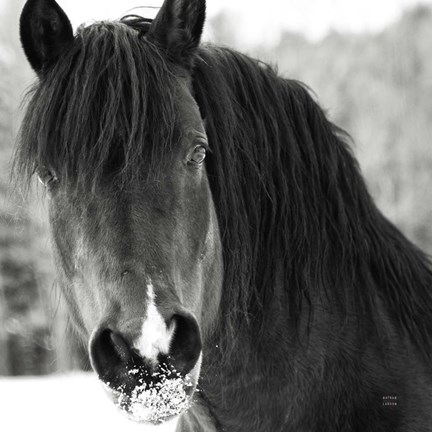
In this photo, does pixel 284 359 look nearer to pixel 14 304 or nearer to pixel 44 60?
pixel 44 60

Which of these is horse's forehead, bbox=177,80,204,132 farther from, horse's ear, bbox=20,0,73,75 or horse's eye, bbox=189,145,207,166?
horse's ear, bbox=20,0,73,75

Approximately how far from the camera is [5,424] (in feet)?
26.4

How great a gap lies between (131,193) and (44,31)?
0.88 metres

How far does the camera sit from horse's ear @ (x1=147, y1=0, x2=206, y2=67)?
293cm

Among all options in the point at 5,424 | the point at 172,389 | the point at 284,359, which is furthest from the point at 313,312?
the point at 5,424

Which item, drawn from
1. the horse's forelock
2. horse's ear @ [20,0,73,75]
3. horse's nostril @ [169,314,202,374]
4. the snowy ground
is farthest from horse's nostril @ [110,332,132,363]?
the snowy ground

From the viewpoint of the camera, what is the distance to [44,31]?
112 inches

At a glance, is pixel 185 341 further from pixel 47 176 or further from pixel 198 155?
pixel 47 176

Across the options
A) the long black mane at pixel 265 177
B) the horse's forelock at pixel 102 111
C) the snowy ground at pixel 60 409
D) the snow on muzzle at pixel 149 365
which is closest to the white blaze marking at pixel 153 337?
the snow on muzzle at pixel 149 365

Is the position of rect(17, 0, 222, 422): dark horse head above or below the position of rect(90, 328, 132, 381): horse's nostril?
above

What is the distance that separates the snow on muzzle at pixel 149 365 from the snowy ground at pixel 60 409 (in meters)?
3.65

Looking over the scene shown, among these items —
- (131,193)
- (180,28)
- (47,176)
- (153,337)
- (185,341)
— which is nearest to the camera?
(153,337)

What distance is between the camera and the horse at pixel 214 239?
2383 mm

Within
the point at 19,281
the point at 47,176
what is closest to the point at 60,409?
the point at 47,176
